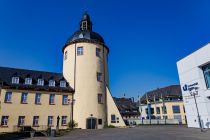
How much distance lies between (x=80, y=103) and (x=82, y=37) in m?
13.8

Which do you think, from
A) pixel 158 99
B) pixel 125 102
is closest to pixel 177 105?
pixel 158 99

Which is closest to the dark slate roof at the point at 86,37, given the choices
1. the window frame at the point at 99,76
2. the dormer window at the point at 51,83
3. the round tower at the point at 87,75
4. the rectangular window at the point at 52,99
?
the round tower at the point at 87,75

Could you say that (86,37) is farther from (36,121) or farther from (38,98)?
(36,121)

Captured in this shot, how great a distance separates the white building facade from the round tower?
1516 cm

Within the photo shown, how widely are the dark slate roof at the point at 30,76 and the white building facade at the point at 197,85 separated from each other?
67.6ft

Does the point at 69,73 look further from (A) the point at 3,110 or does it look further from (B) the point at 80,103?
(A) the point at 3,110

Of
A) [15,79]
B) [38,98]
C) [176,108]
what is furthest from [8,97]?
[176,108]

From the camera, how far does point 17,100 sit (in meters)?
30.4

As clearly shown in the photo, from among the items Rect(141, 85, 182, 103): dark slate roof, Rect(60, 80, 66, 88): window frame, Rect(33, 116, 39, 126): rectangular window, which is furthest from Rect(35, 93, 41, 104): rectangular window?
Rect(141, 85, 182, 103): dark slate roof

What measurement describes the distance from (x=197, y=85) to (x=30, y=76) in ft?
93.7

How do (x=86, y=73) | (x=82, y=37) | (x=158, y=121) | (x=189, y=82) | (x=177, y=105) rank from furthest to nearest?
(x=177, y=105), (x=158, y=121), (x=82, y=37), (x=86, y=73), (x=189, y=82)

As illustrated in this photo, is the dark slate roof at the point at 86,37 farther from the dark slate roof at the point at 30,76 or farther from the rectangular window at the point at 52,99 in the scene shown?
the rectangular window at the point at 52,99

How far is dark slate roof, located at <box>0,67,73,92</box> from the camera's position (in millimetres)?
31078

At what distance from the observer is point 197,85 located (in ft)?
87.6
